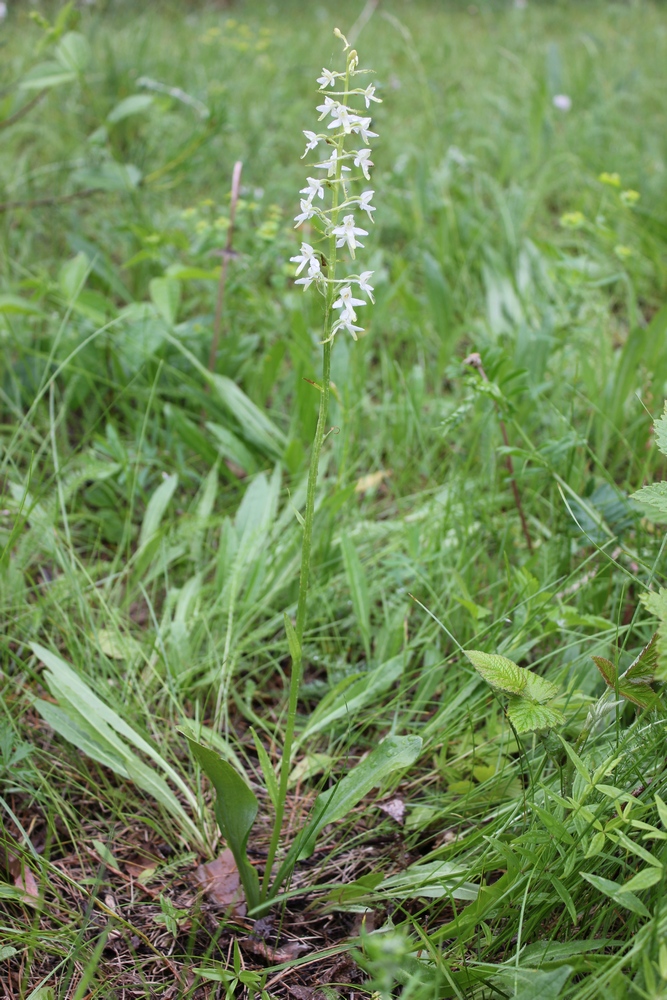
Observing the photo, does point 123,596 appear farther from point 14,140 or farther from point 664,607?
point 14,140

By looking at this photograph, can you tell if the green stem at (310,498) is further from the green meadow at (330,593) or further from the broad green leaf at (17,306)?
the broad green leaf at (17,306)

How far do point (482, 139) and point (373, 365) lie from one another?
1.85 meters

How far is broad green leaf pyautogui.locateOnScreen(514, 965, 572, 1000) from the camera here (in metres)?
0.98

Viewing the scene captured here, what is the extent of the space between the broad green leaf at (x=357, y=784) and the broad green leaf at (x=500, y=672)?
0.20 meters

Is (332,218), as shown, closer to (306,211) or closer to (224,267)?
(306,211)

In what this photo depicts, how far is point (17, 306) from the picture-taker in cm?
226

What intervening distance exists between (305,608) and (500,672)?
13.0 inches

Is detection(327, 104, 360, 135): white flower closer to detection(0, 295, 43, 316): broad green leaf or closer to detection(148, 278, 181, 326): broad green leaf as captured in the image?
detection(148, 278, 181, 326): broad green leaf

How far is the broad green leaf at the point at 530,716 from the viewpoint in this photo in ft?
3.78

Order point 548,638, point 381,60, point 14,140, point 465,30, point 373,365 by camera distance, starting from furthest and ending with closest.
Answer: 1. point 465,30
2. point 381,60
3. point 14,140
4. point 373,365
5. point 548,638

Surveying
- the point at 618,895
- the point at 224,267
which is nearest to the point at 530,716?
the point at 618,895

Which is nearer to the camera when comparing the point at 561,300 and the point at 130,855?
the point at 130,855

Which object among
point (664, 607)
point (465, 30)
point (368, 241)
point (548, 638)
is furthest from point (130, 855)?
point (465, 30)

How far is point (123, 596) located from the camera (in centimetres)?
196
